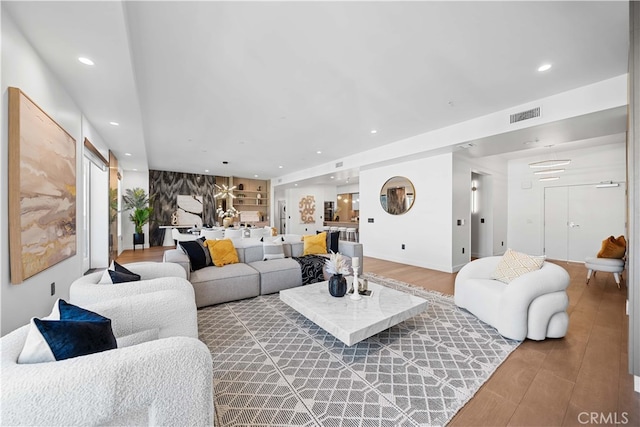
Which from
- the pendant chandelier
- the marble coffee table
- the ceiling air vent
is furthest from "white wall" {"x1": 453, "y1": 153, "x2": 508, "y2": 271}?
the pendant chandelier

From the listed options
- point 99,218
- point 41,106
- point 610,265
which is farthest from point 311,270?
point 99,218

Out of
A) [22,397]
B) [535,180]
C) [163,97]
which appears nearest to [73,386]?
[22,397]

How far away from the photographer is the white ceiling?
197cm

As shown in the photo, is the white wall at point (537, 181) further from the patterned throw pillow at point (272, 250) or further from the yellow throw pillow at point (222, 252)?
the yellow throw pillow at point (222, 252)

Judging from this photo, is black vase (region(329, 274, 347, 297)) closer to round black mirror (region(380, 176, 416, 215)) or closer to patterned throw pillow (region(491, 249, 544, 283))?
patterned throw pillow (region(491, 249, 544, 283))

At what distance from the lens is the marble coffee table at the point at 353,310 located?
6.69 ft

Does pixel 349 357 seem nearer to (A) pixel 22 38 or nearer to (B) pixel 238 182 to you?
(A) pixel 22 38

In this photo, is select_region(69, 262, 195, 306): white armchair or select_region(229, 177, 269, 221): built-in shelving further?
select_region(229, 177, 269, 221): built-in shelving

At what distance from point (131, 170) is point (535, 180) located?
11.8 meters

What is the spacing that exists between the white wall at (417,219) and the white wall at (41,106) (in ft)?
18.8

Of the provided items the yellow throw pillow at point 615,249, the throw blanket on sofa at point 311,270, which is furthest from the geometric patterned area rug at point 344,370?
the yellow throw pillow at point 615,249

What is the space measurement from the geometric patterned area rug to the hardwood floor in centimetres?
9

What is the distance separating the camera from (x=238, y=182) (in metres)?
10.9

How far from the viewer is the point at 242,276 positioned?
3.41 m
